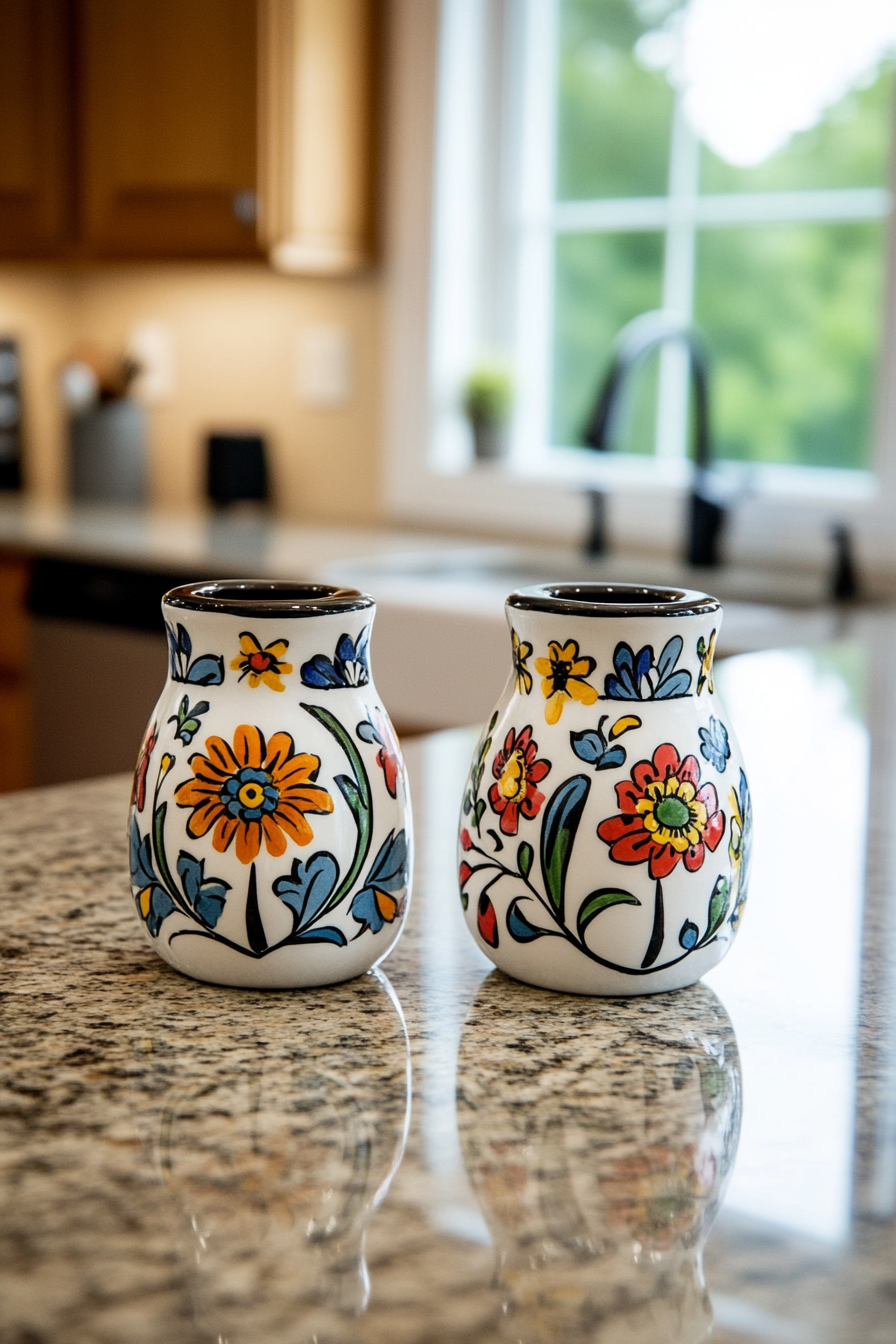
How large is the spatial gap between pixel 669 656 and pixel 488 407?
238 cm

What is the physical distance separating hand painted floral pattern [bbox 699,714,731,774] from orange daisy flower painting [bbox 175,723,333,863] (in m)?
0.14

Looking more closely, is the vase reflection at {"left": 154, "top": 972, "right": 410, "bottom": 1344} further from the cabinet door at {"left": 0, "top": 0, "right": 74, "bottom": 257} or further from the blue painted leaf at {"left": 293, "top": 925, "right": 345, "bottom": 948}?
the cabinet door at {"left": 0, "top": 0, "right": 74, "bottom": 257}

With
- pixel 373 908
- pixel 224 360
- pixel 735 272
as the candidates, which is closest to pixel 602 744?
pixel 373 908

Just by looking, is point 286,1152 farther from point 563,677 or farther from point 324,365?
point 324,365

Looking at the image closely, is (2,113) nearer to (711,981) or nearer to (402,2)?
(402,2)

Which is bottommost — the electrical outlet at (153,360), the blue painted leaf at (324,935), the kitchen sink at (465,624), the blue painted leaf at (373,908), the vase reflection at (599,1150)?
the kitchen sink at (465,624)

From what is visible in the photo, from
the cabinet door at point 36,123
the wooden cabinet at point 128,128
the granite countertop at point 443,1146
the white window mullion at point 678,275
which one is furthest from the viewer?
the cabinet door at point 36,123

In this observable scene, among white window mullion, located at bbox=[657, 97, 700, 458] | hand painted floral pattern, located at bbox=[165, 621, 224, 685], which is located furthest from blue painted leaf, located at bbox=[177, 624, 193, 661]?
white window mullion, located at bbox=[657, 97, 700, 458]

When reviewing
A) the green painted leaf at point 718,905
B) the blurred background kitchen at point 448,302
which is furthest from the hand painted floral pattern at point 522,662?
the blurred background kitchen at point 448,302

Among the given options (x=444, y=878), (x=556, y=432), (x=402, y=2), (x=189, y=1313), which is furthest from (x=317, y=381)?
(x=189, y=1313)

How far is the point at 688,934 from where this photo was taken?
0.56 meters

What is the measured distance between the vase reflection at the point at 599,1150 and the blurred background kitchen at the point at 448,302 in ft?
5.11

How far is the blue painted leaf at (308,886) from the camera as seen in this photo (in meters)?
0.55

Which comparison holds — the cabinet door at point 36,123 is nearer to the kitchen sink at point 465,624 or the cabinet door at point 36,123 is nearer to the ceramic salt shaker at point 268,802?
the kitchen sink at point 465,624
